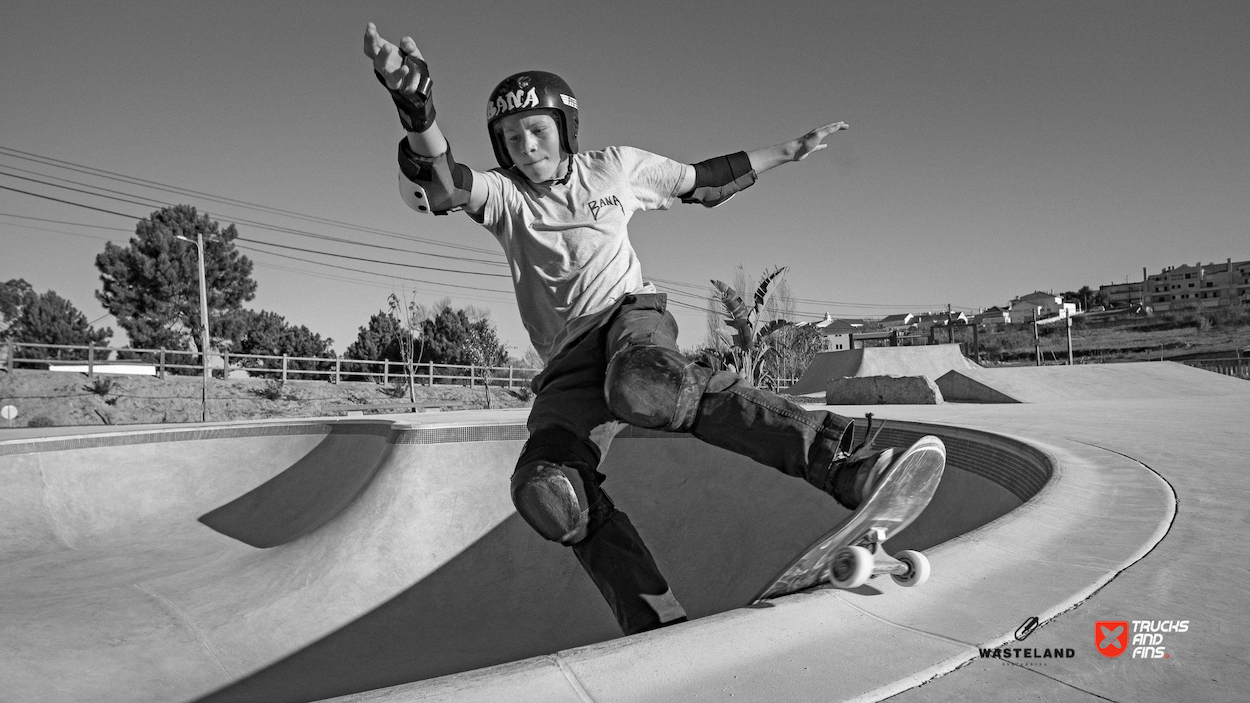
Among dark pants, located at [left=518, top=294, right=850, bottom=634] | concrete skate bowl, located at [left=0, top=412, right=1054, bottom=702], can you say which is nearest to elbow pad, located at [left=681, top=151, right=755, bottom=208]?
dark pants, located at [left=518, top=294, right=850, bottom=634]

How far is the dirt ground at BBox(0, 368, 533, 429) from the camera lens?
19172mm

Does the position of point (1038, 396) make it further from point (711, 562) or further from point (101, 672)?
point (101, 672)

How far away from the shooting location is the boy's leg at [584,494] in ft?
6.27

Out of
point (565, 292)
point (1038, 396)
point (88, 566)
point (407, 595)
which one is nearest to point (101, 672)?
point (407, 595)

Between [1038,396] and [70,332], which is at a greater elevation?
[70,332]

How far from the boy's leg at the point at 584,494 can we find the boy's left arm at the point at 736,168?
91cm

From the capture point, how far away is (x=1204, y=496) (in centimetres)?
236

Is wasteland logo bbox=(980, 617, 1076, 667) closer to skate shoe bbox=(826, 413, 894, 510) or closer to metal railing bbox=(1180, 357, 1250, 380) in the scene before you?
skate shoe bbox=(826, 413, 894, 510)

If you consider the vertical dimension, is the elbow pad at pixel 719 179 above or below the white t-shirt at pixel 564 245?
above

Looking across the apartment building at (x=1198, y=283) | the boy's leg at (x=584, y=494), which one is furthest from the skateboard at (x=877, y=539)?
the apartment building at (x=1198, y=283)

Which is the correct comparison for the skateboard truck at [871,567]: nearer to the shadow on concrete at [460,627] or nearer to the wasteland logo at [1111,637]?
the wasteland logo at [1111,637]

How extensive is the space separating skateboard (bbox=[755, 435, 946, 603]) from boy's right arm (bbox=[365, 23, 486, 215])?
1.68 metres

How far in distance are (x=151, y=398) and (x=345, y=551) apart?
21035 mm

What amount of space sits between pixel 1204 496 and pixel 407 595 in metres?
4.58
